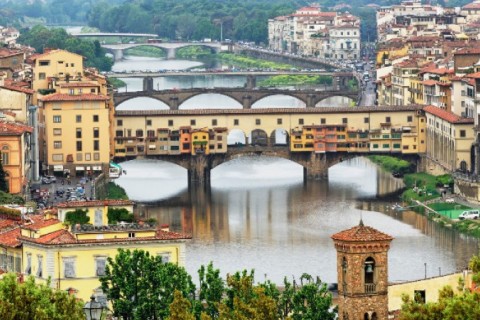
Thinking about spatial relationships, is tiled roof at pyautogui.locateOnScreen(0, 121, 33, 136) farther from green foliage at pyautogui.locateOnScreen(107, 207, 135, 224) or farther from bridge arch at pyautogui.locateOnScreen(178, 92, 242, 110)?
bridge arch at pyautogui.locateOnScreen(178, 92, 242, 110)

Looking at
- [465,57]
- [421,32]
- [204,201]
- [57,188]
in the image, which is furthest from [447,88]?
[421,32]

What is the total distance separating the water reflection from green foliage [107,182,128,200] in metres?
0.61

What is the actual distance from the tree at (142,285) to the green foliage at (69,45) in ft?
249

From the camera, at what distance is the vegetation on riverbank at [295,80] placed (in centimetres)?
10825

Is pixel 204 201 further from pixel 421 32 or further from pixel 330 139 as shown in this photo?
pixel 421 32

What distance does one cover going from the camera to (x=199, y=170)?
6644 centimetres

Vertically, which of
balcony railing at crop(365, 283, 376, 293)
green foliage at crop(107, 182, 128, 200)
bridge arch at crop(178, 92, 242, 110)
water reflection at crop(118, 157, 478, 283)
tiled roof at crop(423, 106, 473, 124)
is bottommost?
water reflection at crop(118, 157, 478, 283)

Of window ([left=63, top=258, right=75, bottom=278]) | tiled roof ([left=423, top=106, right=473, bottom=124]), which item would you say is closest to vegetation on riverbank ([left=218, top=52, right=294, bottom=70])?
tiled roof ([left=423, top=106, right=473, bottom=124])

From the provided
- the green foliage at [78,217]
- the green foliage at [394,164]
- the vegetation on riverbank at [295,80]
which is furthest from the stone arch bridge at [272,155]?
the vegetation on riverbank at [295,80]

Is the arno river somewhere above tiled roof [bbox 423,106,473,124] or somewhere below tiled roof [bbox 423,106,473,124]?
below

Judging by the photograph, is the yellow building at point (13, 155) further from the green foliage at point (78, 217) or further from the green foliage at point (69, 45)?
the green foliage at point (69, 45)

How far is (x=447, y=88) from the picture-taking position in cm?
6806

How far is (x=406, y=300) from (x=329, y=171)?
141 feet

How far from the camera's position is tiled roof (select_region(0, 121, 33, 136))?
54.1 m
